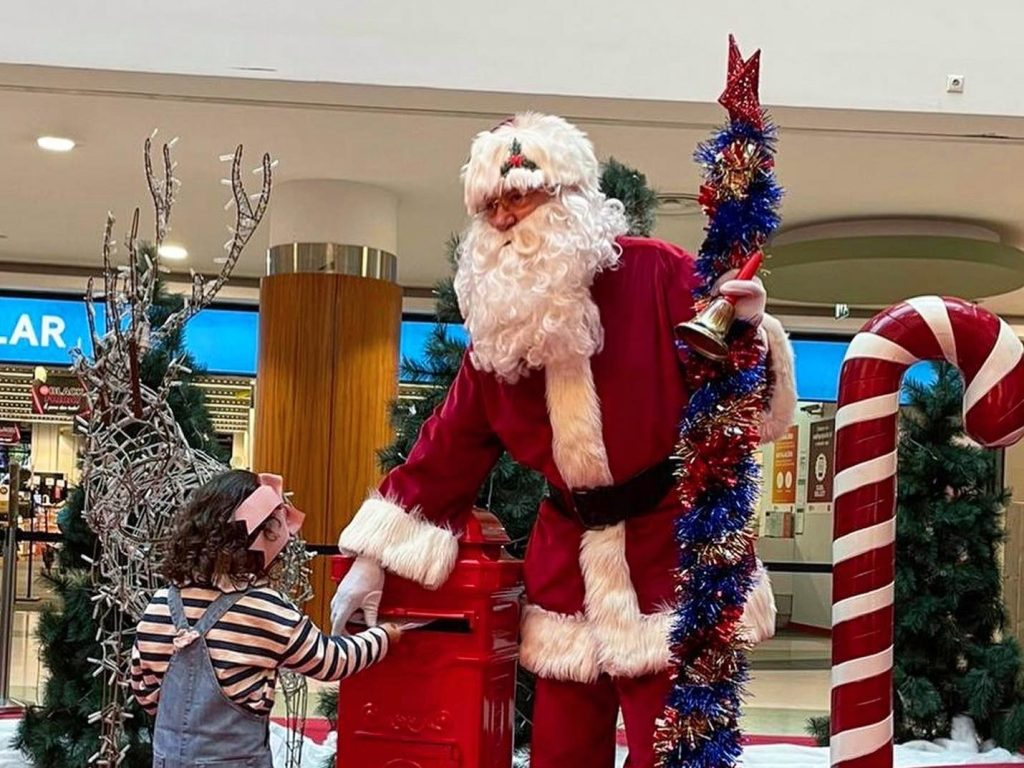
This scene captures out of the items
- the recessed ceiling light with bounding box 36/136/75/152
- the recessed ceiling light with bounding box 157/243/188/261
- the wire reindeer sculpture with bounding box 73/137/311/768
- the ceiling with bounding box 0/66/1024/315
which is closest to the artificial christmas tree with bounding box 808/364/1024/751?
the ceiling with bounding box 0/66/1024/315

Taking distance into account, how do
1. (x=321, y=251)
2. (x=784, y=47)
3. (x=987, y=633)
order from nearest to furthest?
(x=784, y=47) → (x=987, y=633) → (x=321, y=251)

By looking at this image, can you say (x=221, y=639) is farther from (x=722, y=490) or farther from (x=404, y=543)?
(x=722, y=490)

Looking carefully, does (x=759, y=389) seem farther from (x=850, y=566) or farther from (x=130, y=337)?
(x=130, y=337)

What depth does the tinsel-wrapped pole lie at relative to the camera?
189 cm

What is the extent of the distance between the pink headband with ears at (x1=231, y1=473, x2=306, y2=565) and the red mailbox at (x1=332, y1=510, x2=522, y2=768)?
0.25m

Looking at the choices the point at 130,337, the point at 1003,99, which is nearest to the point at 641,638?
the point at 130,337

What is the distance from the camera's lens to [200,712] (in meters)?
2.20

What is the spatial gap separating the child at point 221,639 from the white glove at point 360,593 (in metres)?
0.05

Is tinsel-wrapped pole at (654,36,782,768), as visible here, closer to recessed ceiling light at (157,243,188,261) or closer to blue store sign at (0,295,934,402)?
recessed ceiling light at (157,243,188,261)

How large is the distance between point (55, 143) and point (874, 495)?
15.2ft

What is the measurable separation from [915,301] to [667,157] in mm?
3431

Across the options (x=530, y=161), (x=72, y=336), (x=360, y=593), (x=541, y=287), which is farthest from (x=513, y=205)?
(x=72, y=336)

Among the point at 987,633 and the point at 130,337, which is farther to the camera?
the point at 987,633

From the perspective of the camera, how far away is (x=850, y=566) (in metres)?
2.40
